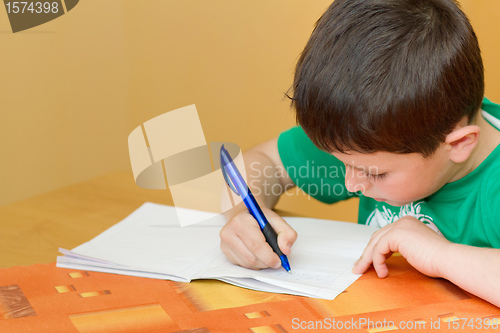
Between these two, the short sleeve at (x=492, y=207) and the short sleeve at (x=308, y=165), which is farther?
the short sleeve at (x=308, y=165)

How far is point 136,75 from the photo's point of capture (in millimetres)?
2094

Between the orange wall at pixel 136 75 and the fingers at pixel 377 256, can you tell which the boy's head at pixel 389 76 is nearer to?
the fingers at pixel 377 256

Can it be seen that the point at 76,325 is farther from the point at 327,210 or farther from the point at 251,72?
the point at 327,210

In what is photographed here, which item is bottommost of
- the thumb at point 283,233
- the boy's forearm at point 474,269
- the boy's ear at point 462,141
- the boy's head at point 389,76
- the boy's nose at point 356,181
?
the boy's forearm at point 474,269

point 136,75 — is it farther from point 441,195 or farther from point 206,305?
point 206,305

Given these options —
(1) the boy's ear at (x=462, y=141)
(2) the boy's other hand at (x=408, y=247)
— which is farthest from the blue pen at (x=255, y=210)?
(1) the boy's ear at (x=462, y=141)

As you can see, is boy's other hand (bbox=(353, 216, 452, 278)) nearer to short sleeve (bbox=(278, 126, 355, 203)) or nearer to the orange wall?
short sleeve (bbox=(278, 126, 355, 203))

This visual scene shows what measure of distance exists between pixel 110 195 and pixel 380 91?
1.84ft

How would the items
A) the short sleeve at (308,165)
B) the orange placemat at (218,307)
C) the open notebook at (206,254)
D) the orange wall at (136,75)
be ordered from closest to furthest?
the orange placemat at (218,307) → the open notebook at (206,254) → the short sleeve at (308,165) → the orange wall at (136,75)

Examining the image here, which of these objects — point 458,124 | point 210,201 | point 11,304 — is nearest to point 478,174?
point 458,124

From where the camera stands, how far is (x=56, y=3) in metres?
1.69

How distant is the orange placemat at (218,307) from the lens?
583 mm

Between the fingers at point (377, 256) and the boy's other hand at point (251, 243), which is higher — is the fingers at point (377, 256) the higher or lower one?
the lower one

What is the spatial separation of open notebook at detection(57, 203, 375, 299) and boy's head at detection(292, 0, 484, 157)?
6.0 inches
